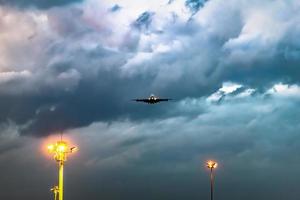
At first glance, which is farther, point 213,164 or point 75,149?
point 213,164

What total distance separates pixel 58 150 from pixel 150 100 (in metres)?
65.4

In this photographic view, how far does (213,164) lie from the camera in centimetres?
7231

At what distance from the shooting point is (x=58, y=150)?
38.7 m

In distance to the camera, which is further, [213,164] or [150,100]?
[150,100]

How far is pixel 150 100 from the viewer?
10369 cm

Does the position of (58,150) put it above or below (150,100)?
below

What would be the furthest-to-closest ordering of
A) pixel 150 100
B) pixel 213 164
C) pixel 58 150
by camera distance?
pixel 150 100
pixel 213 164
pixel 58 150

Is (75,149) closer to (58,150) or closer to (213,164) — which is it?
(58,150)

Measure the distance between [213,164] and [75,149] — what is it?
3636 cm

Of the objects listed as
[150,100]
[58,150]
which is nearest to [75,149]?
[58,150]

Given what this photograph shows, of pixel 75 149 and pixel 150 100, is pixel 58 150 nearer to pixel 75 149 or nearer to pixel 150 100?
pixel 75 149

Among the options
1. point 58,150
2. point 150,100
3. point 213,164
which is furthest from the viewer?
point 150,100

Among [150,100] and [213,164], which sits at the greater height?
[150,100]

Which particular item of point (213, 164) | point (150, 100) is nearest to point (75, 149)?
point (213, 164)
